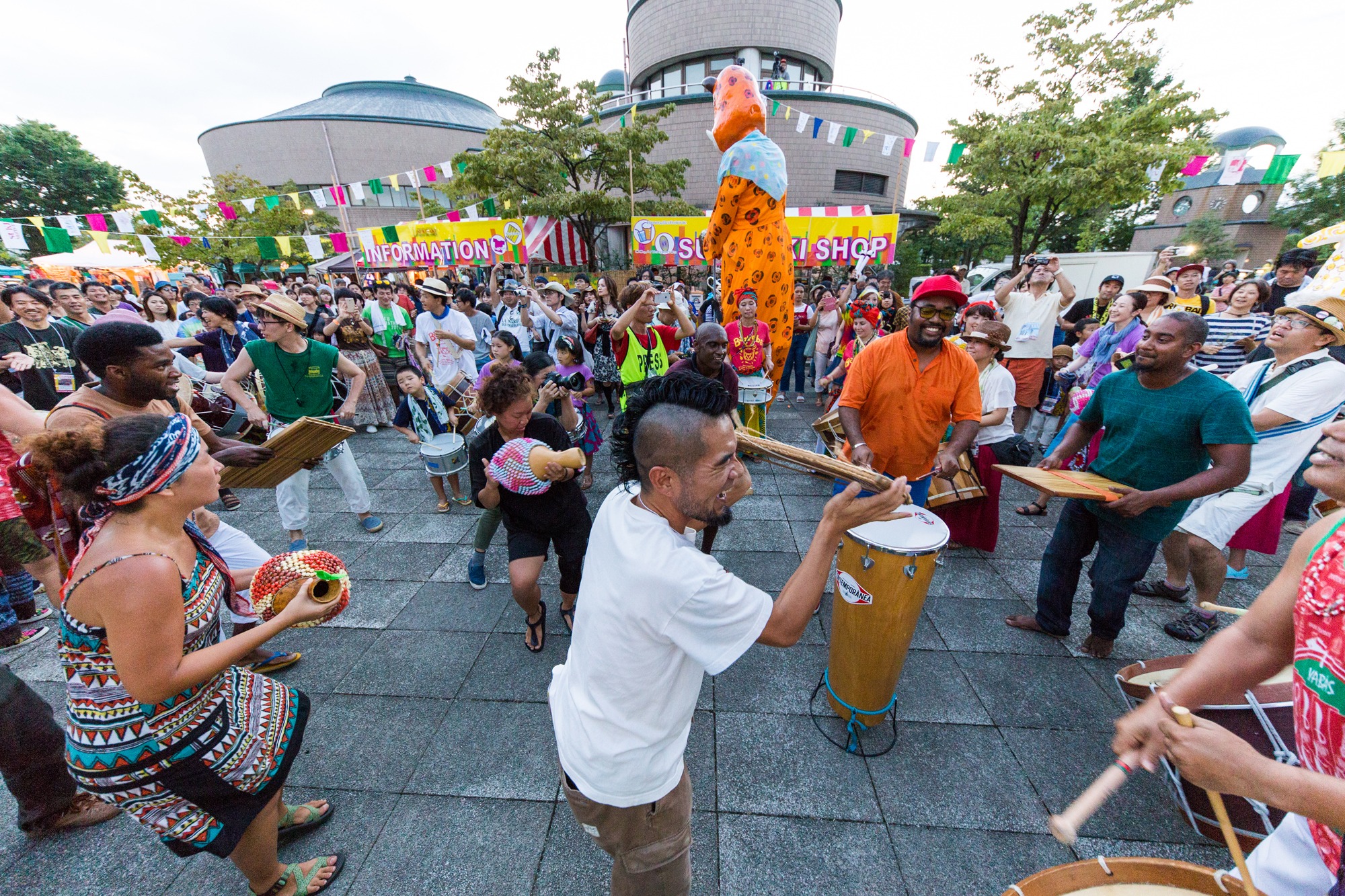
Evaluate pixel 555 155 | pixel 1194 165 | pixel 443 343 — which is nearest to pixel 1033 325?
pixel 443 343

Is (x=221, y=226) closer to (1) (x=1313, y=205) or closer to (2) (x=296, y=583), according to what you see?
(2) (x=296, y=583)

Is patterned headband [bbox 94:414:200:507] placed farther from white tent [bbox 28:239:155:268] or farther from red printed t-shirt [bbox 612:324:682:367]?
white tent [bbox 28:239:155:268]

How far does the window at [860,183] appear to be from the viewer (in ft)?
93.5

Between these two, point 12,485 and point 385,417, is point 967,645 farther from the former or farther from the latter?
point 385,417

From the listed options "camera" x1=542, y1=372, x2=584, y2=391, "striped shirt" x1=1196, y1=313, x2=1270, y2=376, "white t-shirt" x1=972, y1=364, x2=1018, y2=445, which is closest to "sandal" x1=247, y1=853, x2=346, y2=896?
"camera" x1=542, y1=372, x2=584, y2=391

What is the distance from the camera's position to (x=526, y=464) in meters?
2.89

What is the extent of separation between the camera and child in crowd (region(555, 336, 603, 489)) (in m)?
5.68

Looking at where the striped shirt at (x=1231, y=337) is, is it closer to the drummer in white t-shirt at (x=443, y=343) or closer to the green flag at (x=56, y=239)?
the drummer in white t-shirt at (x=443, y=343)

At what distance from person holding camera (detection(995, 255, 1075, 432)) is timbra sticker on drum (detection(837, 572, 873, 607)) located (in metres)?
5.14

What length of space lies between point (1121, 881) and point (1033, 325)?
21.4 ft

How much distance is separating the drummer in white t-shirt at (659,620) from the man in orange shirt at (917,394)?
1932 mm

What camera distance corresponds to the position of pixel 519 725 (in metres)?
2.77

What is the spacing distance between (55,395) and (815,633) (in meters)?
6.90

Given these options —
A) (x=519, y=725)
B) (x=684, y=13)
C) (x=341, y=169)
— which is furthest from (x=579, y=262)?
(x=341, y=169)
